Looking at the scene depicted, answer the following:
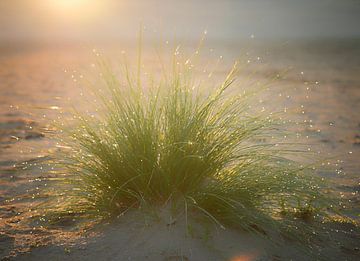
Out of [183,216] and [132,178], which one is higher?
[132,178]

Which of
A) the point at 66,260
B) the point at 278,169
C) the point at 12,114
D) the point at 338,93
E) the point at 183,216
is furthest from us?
the point at 338,93

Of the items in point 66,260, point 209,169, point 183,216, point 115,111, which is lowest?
point 66,260

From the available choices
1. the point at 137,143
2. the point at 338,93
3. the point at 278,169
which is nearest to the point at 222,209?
the point at 278,169

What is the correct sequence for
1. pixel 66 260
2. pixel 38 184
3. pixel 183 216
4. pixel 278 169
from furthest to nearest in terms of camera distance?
pixel 38 184
pixel 278 169
pixel 183 216
pixel 66 260

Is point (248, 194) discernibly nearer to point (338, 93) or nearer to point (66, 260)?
point (66, 260)

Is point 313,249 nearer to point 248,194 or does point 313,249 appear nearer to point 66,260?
point 248,194

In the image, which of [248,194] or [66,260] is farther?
[248,194]
